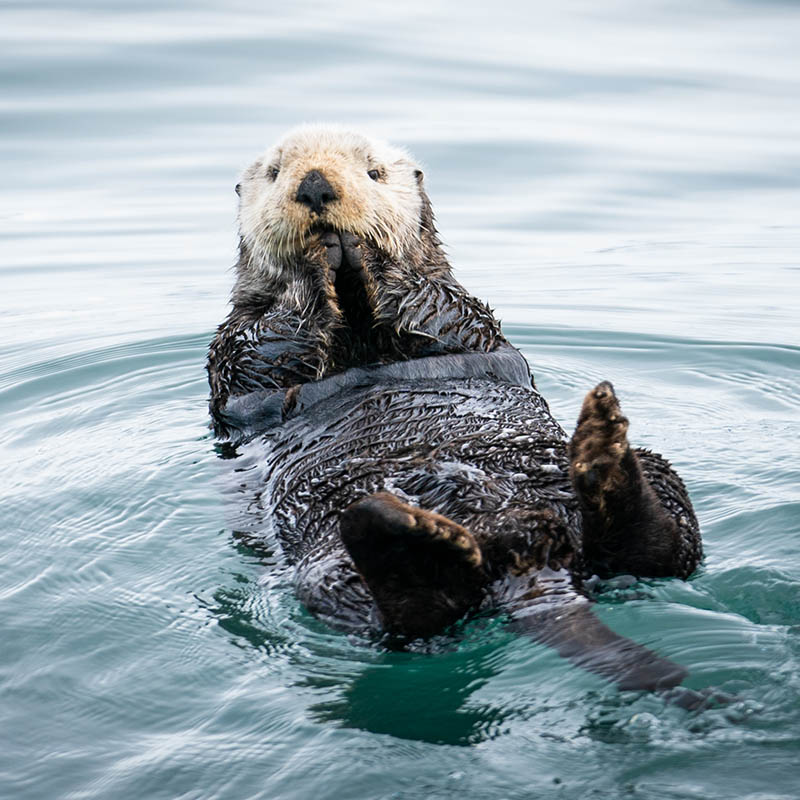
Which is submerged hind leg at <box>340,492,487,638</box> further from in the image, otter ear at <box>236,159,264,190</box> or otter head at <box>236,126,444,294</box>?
otter ear at <box>236,159,264,190</box>

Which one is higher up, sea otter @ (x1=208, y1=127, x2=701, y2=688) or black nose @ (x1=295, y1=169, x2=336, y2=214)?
black nose @ (x1=295, y1=169, x2=336, y2=214)

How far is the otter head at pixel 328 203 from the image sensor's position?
12.5ft

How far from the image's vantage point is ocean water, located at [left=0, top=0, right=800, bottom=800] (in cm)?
223

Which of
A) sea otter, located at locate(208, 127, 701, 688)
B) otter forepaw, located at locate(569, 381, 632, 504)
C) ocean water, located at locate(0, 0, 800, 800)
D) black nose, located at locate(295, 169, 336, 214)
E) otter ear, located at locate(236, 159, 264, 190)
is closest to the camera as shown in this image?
ocean water, located at locate(0, 0, 800, 800)

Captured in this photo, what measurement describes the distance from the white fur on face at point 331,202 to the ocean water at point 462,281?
85cm

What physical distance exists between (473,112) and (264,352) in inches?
315

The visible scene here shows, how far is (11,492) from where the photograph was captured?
3.92 m

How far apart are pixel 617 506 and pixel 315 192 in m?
1.67

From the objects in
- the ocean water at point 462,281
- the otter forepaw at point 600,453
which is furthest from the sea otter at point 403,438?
the ocean water at point 462,281

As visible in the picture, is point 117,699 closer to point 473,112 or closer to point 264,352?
point 264,352

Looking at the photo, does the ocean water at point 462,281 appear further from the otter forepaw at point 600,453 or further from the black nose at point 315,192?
the black nose at point 315,192

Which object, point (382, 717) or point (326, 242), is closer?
point (382, 717)

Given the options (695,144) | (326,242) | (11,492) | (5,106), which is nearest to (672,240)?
(695,144)

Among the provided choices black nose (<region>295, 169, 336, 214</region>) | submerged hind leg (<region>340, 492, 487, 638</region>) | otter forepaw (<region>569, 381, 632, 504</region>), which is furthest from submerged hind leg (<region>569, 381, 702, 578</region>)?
black nose (<region>295, 169, 336, 214</region>)
